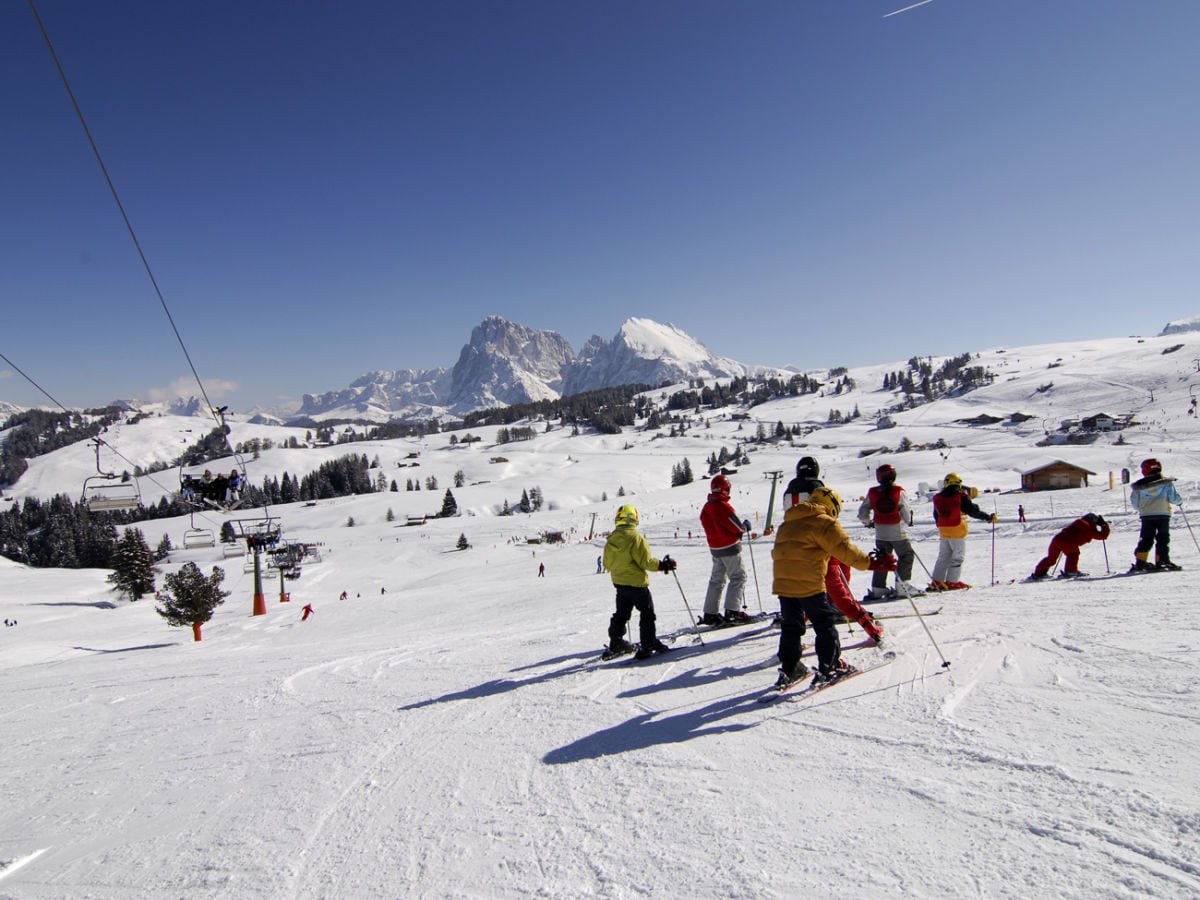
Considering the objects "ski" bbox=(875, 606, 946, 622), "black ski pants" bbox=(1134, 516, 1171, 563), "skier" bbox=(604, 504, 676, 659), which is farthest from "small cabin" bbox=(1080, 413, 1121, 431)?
"skier" bbox=(604, 504, 676, 659)

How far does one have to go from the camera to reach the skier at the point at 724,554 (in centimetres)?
766

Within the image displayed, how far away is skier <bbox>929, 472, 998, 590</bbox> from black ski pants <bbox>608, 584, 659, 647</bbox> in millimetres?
4847

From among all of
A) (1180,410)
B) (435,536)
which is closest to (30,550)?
(435,536)

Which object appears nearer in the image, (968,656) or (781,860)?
(781,860)

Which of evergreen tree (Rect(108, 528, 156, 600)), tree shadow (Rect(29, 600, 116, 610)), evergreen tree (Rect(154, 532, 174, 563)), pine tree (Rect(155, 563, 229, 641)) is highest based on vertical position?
pine tree (Rect(155, 563, 229, 641))

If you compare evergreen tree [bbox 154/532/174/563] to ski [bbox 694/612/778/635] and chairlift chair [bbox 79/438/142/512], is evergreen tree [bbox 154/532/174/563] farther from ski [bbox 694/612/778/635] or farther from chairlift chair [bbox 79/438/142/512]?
ski [bbox 694/612/778/635]

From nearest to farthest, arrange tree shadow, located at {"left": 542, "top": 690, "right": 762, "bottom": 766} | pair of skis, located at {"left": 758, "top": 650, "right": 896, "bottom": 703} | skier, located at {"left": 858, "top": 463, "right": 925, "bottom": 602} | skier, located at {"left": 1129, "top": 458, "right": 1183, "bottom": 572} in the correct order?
tree shadow, located at {"left": 542, "top": 690, "right": 762, "bottom": 766}, pair of skis, located at {"left": 758, "top": 650, "right": 896, "bottom": 703}, skier, located at {"left": 858, "top": 463, "right": 925, "bottom": 602}, skier, located at {"left": 1129, "top": 458, "right": 1183, "bottom": 572}

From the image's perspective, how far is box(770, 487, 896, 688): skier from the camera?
17.4 ft

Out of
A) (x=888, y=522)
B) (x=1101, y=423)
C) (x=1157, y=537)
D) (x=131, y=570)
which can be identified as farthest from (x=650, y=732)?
(x=1101, y=423)

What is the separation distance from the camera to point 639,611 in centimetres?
711

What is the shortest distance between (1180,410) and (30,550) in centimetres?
19123

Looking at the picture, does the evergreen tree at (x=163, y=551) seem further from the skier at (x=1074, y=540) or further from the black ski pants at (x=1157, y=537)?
the black ski pants at (x=1157, y=537)

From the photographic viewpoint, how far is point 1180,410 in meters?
98.6

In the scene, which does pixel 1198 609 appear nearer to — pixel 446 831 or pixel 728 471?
pixel 446 831
